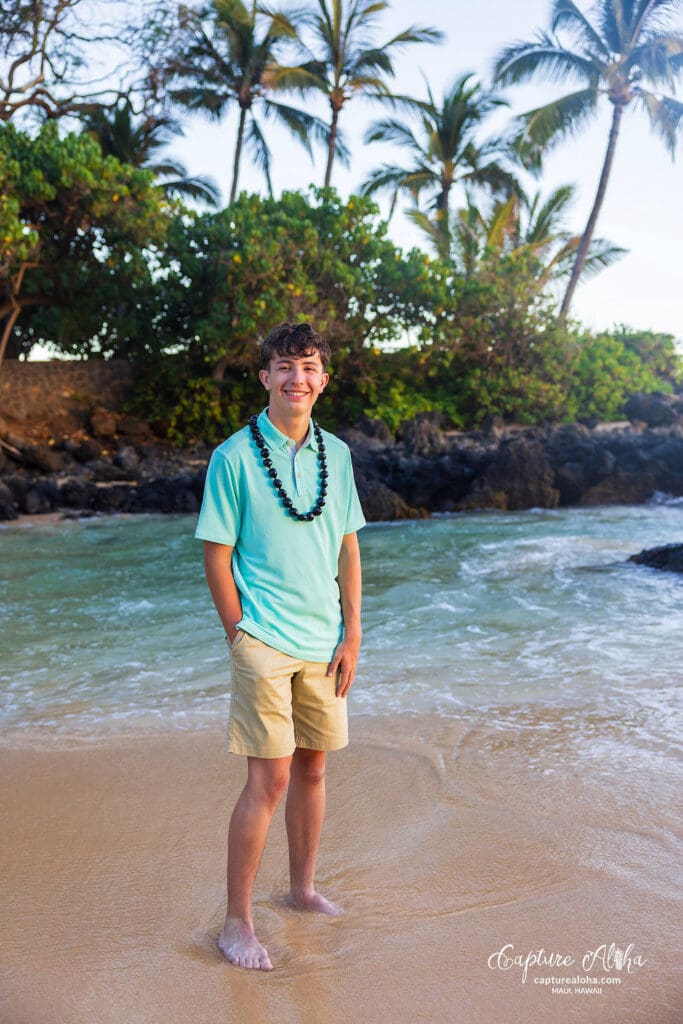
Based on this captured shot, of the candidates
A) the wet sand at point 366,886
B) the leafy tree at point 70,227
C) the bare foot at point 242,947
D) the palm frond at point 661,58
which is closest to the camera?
the wet sand at point 366,886

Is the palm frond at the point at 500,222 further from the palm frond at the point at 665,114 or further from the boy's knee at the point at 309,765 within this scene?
the boy's knee at the point at 309,765

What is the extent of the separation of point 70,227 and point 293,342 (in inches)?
788

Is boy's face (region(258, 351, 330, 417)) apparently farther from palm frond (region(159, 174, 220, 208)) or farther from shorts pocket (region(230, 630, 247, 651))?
palm frond (region(159, 174, 220, 208))

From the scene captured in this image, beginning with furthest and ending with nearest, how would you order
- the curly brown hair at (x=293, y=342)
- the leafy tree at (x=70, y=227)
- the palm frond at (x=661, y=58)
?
the palm frond at (x=661, y=58), the leafy tree at (x=70, y=227), the curly brown hair at (x=293, y=342)

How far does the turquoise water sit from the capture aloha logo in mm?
1839

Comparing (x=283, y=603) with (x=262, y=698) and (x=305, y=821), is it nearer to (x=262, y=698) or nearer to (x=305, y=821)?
(x=262, y=698)

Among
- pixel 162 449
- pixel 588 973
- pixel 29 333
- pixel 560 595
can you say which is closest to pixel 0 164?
pixel 162 449

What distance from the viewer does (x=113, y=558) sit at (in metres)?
11.1

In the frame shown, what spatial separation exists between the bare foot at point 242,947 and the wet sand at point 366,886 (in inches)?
1.3

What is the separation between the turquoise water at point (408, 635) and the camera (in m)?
4.74

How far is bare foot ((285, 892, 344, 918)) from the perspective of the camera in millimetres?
2593

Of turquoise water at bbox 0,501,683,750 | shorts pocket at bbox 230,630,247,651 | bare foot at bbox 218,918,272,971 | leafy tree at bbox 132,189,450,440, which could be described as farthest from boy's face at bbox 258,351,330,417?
leafy tree at bbox 132,189,450,440

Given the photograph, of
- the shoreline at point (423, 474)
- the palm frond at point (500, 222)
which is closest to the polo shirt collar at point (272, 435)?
the shoreline at point (423, 474)

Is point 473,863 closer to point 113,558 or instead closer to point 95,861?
point 95,861
